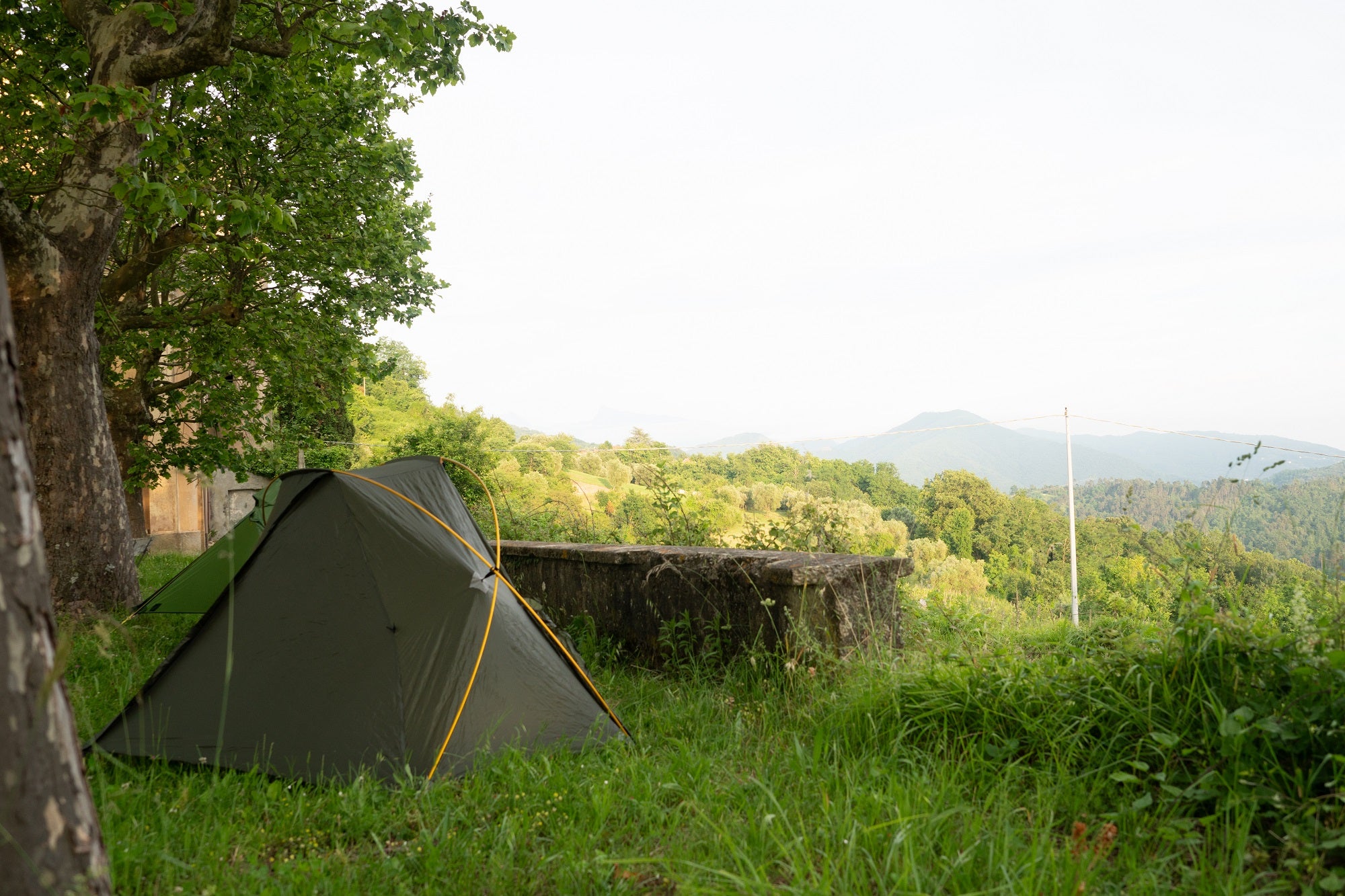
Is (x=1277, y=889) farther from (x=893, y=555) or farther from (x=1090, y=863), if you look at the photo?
(x=893, y=555)

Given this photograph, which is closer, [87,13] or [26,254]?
[26,254]

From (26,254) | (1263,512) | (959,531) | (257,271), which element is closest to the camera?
(1263,512)

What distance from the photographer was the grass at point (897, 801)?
1991mm

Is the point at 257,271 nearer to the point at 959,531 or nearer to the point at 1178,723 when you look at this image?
the point at 1178,723

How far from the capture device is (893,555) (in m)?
4.16

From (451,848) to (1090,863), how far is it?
167cm

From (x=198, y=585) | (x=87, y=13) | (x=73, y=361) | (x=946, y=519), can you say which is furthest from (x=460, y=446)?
(x=946, y=519)

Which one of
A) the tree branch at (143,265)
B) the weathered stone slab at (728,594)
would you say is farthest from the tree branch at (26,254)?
the weathered stone slab at (728,594)

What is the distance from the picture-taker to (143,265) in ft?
25.0

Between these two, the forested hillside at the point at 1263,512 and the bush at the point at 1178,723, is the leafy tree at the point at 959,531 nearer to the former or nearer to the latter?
the forested hillside at the point at 1263,512

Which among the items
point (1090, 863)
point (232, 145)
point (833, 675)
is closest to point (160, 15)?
point (232, 145)

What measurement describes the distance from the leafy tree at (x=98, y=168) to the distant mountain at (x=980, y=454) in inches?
311

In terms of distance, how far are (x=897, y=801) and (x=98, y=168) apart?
19.8 feet

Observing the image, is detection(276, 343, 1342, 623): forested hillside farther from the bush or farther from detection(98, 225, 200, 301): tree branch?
detection(98, 225, 200, 301): tree branch
